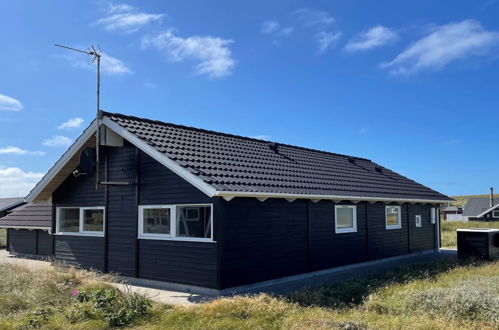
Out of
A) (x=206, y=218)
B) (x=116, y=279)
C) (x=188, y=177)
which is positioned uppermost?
(x=188, y=177)

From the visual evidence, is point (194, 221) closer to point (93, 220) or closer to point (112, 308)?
point (112, 308)

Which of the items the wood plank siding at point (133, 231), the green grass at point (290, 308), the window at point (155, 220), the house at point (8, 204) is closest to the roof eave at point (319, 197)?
the wood plank siding at point (133, 231)

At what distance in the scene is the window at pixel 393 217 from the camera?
1694 cm

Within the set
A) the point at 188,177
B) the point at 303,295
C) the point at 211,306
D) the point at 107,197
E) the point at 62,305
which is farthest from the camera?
the point at 107,197

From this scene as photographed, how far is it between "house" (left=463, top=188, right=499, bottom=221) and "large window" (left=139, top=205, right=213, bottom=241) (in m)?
61.1

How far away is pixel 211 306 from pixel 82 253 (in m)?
7.38

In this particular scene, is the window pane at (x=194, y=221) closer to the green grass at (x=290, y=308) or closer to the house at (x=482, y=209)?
the green grass at (x=290, y=308)

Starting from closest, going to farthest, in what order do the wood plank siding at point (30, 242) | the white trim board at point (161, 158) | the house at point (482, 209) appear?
the white trim board at point (161, 158) → the wood plank siding at point (30, 242) → the house at point (482, 209)

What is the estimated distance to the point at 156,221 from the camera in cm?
1218

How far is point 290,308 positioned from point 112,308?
3250 mm

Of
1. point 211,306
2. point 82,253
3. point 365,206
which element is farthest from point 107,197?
point 365,206

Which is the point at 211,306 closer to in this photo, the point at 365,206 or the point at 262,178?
the point at 262,178

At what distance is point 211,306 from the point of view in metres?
8.40

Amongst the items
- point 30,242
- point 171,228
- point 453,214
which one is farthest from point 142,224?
point 453,214
